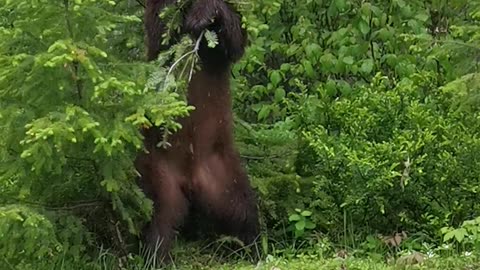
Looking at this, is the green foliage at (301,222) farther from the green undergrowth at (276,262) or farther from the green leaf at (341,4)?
the green leaf at (341,4)

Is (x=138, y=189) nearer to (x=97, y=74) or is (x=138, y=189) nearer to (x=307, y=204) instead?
(x=97, y=74)

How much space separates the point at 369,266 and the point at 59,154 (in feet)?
5.83

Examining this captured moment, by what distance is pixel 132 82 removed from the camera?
4.95 metres

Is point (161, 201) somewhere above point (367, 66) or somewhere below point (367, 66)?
below

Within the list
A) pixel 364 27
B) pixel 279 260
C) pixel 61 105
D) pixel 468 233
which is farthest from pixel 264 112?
pixel 61 105

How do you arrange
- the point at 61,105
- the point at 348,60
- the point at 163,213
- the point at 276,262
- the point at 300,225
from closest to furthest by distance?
1. the point at 61,105
2. the point at 276,262
3. the point at 163,213
4. the point at 300,225
5. the point at 348,60

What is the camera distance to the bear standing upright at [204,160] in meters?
5.73

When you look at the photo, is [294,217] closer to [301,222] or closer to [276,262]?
[301,222]

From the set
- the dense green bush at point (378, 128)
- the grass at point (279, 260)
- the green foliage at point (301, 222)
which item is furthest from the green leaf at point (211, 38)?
the green foliage at point (301, 222)

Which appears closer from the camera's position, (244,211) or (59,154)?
(59,154)

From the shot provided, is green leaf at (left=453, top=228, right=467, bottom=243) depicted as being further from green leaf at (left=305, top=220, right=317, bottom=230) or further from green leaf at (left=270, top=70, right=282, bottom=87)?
green leaf at (left=270, top=70, right=282, bottom=87)

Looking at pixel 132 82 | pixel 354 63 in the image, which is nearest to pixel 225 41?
pixel 132 82

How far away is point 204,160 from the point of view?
235 inches

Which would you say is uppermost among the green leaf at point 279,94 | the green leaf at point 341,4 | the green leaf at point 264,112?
the green leaf at point 341,4
